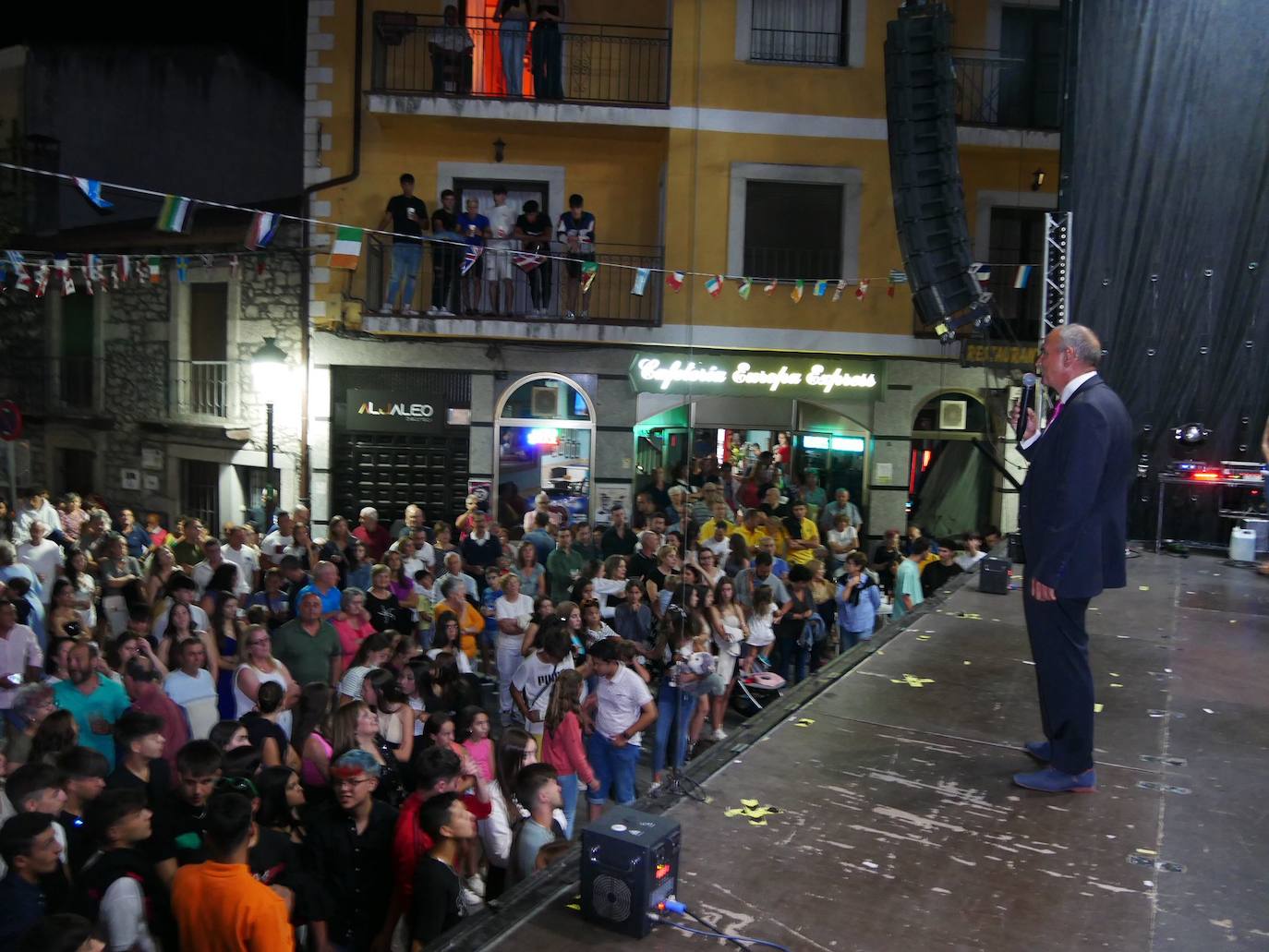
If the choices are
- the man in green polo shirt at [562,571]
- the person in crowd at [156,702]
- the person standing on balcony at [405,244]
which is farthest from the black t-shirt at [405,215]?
the person in crowd at [156,702]

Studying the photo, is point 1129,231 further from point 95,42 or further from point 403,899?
point 95,42

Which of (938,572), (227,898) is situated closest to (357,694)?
(227,898)

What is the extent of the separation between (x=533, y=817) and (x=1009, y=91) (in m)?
13.4

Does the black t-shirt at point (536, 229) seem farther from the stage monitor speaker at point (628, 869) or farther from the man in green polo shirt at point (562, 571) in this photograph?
the stage monitor speaker at point (628, 869)

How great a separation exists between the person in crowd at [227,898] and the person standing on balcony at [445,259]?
11.2 metres

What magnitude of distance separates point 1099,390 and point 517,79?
40.2 ft

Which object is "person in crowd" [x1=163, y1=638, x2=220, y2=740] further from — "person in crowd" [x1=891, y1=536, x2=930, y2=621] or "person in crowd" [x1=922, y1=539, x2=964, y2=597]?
"person in crowd" [x1=922, y1=539, x2=964, y2=597]

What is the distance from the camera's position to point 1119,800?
3977 mm

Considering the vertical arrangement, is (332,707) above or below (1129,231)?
below

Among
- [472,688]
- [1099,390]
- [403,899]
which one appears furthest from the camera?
[472,688]

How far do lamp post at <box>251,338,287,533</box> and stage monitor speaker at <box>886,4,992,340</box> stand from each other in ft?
26.0

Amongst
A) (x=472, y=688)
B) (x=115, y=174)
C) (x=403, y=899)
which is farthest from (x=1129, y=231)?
(x=115, y=174)

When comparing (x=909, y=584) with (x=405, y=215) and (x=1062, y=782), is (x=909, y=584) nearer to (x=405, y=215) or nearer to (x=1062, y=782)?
(x=1062, y=782)

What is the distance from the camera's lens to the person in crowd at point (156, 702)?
5.89m
